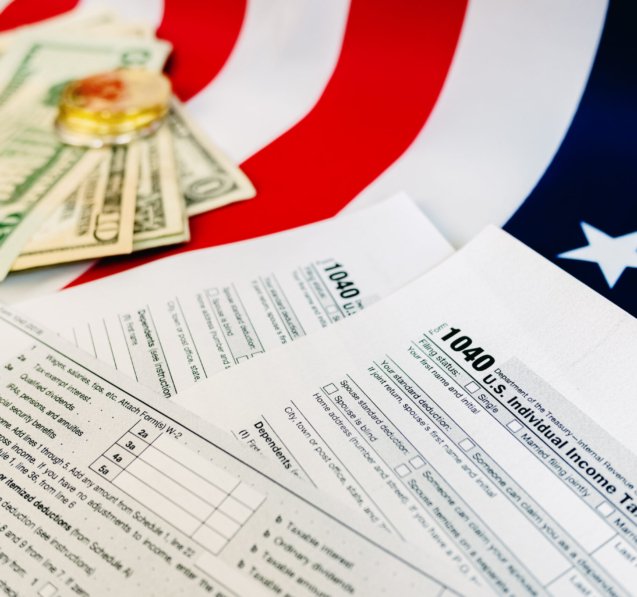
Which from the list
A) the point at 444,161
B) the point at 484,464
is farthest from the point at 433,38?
the point at 484,464

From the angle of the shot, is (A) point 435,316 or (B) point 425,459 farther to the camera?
(A) point 435,316

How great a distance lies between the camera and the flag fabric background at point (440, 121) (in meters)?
0.66

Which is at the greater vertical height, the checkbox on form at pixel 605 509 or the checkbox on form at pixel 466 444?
the checkbox on form at pixel 605 509

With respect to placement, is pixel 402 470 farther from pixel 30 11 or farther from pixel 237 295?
pixel 30 11

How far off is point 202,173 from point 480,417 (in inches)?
17.5

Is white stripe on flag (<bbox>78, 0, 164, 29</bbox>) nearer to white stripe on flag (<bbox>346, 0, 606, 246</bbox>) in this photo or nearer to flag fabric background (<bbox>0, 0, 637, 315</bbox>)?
flag fabric background (<bbox>0, 0, 637, 315</bbox>)

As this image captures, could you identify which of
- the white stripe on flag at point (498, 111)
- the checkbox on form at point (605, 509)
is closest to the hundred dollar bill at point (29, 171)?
the white stripe on flag at point (498, 111)

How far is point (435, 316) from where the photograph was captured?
551mm

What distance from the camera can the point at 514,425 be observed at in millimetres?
463

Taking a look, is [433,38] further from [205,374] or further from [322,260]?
[205,374]

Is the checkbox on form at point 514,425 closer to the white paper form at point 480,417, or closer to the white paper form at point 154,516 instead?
the white paper form at point 480,417

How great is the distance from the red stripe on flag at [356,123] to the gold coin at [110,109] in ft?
0.49

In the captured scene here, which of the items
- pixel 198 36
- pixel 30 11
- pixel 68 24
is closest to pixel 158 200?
pixel 198 36

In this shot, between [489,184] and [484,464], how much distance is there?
0.36 meters
